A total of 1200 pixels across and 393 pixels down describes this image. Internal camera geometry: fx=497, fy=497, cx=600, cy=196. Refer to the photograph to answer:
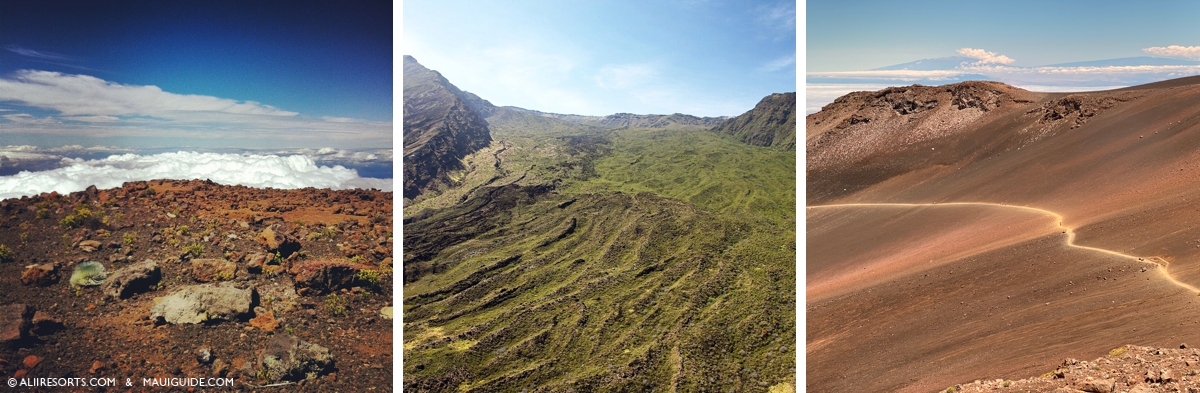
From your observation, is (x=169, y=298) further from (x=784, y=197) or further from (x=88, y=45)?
(x=784, y=197)

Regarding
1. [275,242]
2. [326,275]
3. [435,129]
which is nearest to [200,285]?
[275,242]

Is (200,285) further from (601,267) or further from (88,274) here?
(601,267)

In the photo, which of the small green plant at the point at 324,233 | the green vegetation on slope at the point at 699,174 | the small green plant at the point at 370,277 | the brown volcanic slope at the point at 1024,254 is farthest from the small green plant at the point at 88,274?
the green vegetation on slope at the point at 699,174

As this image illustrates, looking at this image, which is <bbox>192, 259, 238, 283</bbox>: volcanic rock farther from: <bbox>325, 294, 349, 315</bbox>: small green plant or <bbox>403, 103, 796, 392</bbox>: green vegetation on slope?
<bbox>403, 103, 796, 392</bbox>: green vegetation on slope

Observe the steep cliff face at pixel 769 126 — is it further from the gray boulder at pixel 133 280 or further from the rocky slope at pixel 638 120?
the gray boulder at pixel 133 280

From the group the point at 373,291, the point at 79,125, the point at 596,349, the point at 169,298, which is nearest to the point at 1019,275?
the point at 596,349

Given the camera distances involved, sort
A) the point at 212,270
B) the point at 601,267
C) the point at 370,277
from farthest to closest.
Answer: the point at 601,267 < the point at 370,277 < the point at 212,270
